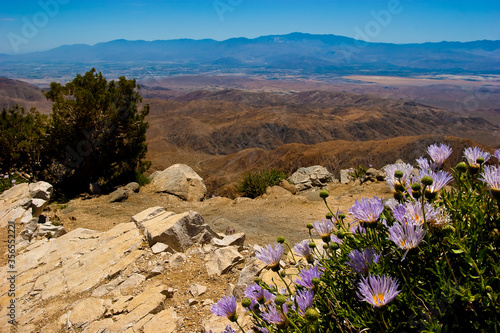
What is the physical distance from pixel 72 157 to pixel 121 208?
3819mm

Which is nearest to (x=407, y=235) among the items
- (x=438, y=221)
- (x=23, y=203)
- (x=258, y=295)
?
(x=438, y=221)

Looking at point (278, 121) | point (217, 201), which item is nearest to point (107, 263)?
point (217, 201)

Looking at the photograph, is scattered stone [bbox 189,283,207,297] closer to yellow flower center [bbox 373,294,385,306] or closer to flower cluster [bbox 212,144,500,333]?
flower cluster [bbox 212,144,500,333]

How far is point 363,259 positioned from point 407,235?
0.26 metres

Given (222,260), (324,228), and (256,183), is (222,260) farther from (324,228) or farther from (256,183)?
(256,183)

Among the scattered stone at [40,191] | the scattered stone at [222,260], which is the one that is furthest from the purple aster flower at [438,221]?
the scattered stone at [40,191]

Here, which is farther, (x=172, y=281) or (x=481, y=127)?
(x=481, y=127)

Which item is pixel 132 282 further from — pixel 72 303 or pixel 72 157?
pixel 72 157

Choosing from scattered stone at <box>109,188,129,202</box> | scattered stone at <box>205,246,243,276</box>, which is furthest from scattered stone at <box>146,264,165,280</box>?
scattered stone at <box>109,188,129,202</box>

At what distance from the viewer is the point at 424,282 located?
5.07ft

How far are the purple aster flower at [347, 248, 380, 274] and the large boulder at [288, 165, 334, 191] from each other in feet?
38.5

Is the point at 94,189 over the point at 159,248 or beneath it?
beneath

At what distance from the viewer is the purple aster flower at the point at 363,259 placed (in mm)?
1528

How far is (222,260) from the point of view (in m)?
4.68
